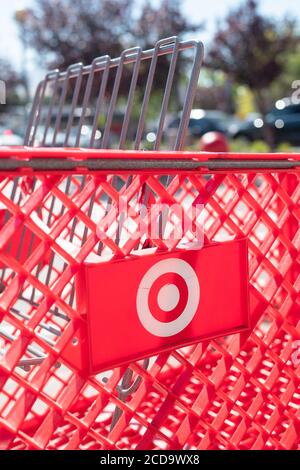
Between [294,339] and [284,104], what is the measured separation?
78.7 ft

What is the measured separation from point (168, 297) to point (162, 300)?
1.1 inches

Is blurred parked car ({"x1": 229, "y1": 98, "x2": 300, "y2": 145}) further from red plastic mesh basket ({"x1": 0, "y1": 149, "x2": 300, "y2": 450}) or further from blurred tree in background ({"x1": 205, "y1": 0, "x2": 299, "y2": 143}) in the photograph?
red plastic mesh basket ({"x1": 0, "y1": 149, "x2": 300, "y2": 450})

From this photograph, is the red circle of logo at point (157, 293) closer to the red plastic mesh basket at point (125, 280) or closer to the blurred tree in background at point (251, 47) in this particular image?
the red plastic mesh basket at point (125, 280)

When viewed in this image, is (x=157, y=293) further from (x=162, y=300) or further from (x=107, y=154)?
(x=107, y=154)

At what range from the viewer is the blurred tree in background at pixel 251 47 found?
21.7 meters

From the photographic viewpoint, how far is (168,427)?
2939 millimetres

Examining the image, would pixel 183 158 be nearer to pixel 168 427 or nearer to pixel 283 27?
pixel 168 427

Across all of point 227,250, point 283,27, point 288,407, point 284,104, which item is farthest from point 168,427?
point 284,104

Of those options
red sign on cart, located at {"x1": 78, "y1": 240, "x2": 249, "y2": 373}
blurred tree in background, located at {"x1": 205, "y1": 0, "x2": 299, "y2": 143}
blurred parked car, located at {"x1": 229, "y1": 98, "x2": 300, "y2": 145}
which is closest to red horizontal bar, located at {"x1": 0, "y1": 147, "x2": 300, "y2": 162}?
red sign on cart, located at {"x1": 78, "y1": 240, "x2": 249, "y2": 373}

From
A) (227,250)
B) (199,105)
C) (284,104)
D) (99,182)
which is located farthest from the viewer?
(199,105)

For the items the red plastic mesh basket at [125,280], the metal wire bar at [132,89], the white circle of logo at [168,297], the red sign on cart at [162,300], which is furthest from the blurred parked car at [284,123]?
the white circle of logo at [168,297]

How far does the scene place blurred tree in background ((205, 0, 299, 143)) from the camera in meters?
21.7

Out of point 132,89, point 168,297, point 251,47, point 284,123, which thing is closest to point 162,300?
point 168,297
